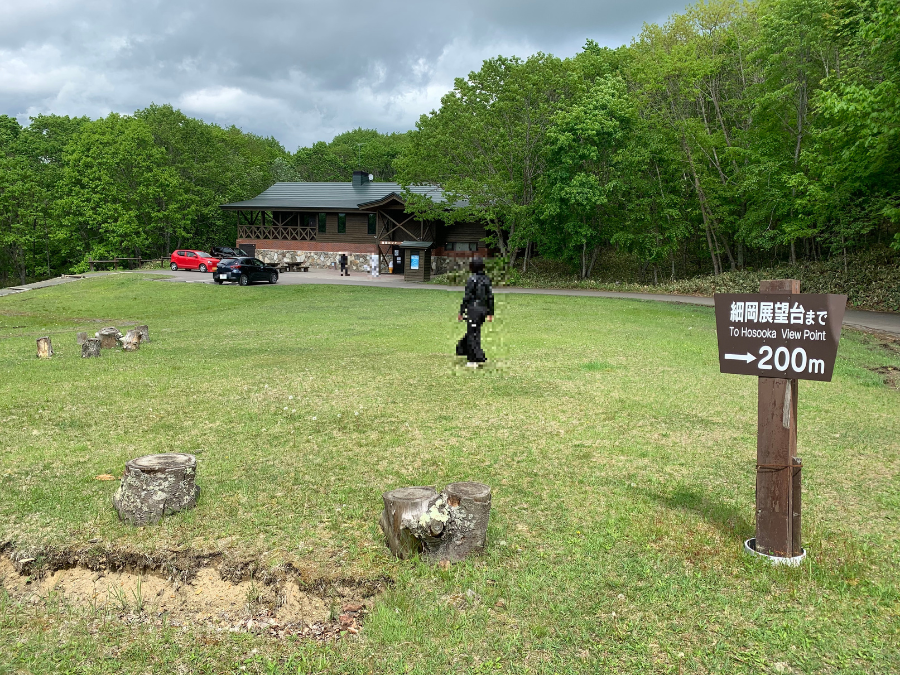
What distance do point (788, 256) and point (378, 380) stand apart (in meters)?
31.3

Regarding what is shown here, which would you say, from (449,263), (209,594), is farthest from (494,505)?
(449,263)

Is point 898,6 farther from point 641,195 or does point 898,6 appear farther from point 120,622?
point 120,622

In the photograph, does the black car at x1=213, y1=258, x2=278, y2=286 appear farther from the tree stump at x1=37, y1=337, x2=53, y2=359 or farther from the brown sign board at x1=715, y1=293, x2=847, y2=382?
the brown sign board at x1=715, y1=293, x2=847, y2=382

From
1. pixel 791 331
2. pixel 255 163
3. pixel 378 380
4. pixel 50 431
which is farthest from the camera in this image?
pixel 255 163

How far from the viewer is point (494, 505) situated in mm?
5516

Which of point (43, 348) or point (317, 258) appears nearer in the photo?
point (43, 348)

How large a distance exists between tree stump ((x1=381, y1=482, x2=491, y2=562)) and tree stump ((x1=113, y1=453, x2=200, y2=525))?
71.3 inches

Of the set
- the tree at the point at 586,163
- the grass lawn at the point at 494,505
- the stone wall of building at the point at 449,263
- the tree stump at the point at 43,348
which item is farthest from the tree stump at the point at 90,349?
the stone wall of building at the point at 449,263

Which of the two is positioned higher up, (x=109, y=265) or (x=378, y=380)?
(x=109, y=265)

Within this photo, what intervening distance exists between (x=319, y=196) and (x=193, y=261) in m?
11.8

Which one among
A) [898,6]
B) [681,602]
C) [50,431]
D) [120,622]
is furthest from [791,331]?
[898,6]

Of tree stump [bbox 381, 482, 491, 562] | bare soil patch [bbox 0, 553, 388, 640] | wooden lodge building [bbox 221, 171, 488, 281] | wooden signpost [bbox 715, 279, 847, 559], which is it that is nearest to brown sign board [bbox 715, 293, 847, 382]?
wooden signpost [bbox 715, 279, 847, 559]

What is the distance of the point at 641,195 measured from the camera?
3447 cm

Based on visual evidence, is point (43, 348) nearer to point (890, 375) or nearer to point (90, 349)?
point (90, 349)
